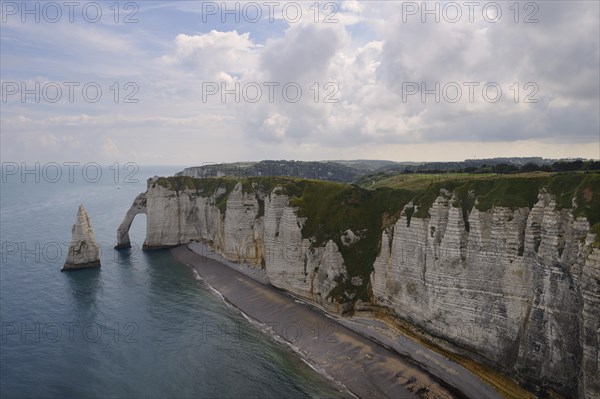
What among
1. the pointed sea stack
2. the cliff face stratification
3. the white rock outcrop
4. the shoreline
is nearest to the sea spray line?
the shoreline

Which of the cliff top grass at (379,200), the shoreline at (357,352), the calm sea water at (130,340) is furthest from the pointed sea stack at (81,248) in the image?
the shoreline at (357,352)

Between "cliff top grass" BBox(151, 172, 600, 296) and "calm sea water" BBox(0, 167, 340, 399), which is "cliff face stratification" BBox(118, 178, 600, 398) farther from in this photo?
"calm sea water" BBox(0, 167, 340, 399)

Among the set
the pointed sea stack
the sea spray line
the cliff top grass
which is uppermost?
the cliff top grass

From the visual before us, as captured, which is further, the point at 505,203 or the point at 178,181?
the point at 178,181

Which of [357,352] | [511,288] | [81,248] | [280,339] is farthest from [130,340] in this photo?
[511,288]

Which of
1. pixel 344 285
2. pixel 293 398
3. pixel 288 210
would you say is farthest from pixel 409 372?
pixel 288 210

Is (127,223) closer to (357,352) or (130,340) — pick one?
(130,340)

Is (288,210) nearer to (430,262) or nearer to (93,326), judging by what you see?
(430,262)

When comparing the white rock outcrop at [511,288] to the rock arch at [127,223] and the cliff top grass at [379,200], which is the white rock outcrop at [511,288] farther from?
the rock arch at [127,223]
